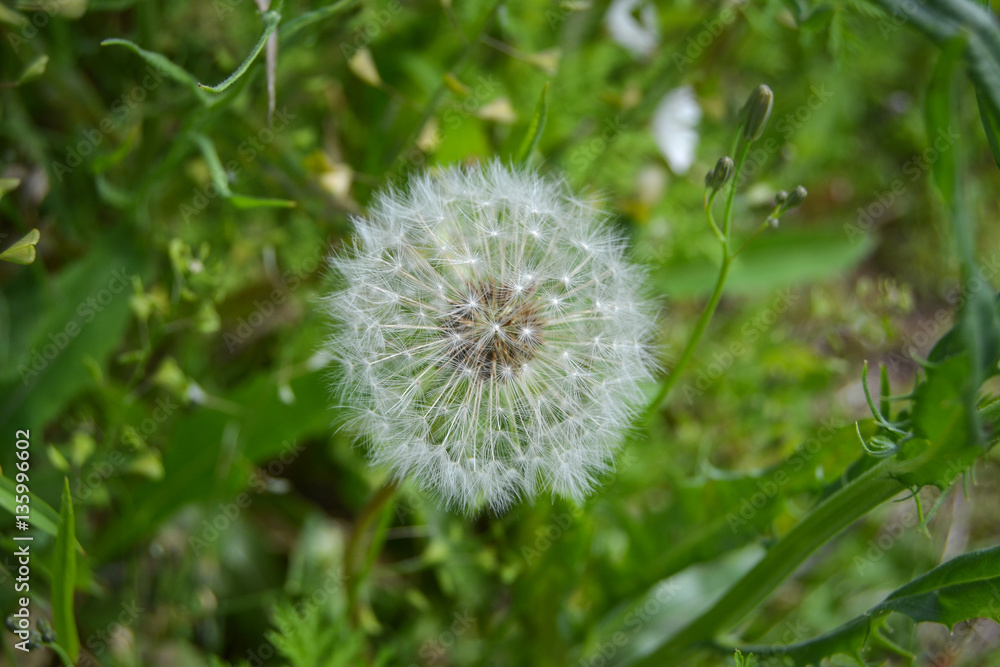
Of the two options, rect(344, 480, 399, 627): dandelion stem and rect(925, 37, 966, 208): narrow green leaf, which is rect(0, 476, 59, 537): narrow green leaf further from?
rect(925, 37, 966, 208): narrow green leaf

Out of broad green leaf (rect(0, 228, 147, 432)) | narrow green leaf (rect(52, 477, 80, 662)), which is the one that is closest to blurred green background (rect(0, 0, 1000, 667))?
broad green leaf (rect(0, 228, 147, 432))

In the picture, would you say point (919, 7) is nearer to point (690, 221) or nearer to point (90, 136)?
point (690, 221)

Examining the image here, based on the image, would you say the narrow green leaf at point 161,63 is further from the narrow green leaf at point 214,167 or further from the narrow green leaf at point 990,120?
the narrow green leaf at point 990,120

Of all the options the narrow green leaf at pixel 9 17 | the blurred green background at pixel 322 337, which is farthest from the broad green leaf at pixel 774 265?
the narrow green leaf at pixel 9 17

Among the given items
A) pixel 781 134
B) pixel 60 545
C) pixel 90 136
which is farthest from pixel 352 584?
pixel 781 134

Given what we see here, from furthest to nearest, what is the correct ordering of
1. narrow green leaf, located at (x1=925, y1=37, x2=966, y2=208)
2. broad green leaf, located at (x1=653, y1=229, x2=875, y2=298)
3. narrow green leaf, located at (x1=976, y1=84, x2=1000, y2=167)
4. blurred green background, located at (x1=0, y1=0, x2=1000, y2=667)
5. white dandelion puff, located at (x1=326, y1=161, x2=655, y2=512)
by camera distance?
broad green leaf, located at (x1=653, y1=229, x2=875, y2=298) < blurred green background, located at (x1=0, y1=0, x2=1000, y2=667) < white dandelion puff, located at (x1=326, y1=161, x2=655, y2=512) < narrow green leaf, located at (x1=976, y1=84, x2=1000, y2=167) < narrow green leaf, located at (x1=925, y1=37, x2=966, y2=208)

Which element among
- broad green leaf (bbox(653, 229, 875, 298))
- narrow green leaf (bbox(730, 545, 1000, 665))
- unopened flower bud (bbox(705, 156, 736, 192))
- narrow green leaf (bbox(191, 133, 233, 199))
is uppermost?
narrow green leaf (bbox(191, 133, 233, 199))

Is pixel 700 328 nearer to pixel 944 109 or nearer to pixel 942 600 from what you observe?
pixel 944 109

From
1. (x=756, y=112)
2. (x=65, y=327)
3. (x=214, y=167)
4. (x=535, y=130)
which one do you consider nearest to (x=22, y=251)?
(x=214, y=167)
